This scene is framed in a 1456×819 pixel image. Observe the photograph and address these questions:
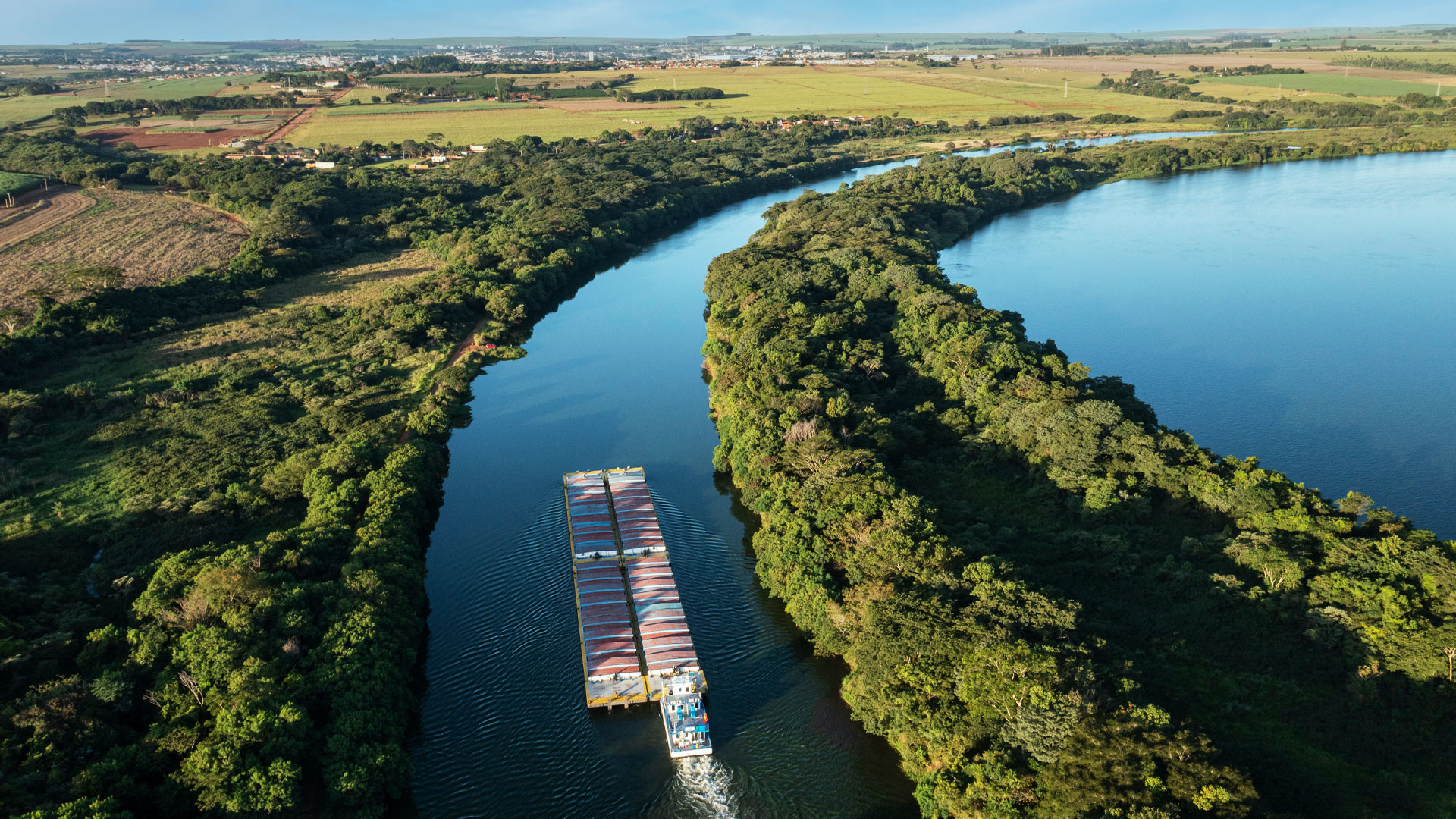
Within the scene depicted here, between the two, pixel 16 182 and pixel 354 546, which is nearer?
pixel 354 546

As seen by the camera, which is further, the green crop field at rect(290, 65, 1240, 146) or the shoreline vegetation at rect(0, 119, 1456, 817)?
the green crop field at rect(290, 65, 1240, 146)

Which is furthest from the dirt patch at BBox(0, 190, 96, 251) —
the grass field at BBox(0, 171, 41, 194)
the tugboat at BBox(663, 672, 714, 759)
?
the tugboat at BBox(663, 672, 714, 759)

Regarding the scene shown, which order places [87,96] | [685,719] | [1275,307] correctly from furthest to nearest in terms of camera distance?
[87,96] < [1275,307] < [685,719]

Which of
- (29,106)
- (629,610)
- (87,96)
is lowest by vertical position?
(629,610)

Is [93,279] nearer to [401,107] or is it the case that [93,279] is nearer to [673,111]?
[401,107]

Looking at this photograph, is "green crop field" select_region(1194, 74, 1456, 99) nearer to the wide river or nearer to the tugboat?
the wide river

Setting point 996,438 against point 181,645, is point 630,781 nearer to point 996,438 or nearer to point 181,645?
point 181,645

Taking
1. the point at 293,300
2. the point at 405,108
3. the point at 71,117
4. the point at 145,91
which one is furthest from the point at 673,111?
the point at 145,91
